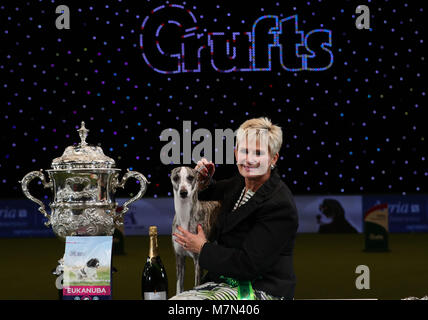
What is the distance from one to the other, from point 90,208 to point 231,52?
21.5 ft

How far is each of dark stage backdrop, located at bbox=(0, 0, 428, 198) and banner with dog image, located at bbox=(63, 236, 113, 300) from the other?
6.60 metres

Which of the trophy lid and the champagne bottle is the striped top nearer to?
the champagne bottle

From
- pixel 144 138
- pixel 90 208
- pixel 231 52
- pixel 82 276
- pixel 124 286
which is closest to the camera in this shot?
pixel 82 276

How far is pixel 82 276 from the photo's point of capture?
2.14 meters

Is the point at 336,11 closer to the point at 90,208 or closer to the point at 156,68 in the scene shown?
the point at 156,68

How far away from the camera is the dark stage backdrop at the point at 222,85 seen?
346 inches

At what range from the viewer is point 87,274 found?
84.4 inches

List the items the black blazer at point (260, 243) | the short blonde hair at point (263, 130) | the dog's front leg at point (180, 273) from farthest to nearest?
the dog's front leg at point (180, 273) < the short blonde hair at point (263, 130) < the black blazer at point (260, 243)

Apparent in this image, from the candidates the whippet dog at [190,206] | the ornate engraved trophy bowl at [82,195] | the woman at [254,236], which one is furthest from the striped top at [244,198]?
the ornate engraved trophy bowl at [82,195]

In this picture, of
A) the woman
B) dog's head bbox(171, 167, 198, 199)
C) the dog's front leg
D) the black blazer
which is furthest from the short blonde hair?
the dog's front leg

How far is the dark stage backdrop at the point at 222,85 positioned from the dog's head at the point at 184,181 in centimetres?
631

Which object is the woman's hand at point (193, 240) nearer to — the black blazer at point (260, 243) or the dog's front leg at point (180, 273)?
the black blazer at point (260, 243)

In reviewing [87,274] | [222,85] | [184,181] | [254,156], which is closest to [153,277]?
[87,274]
